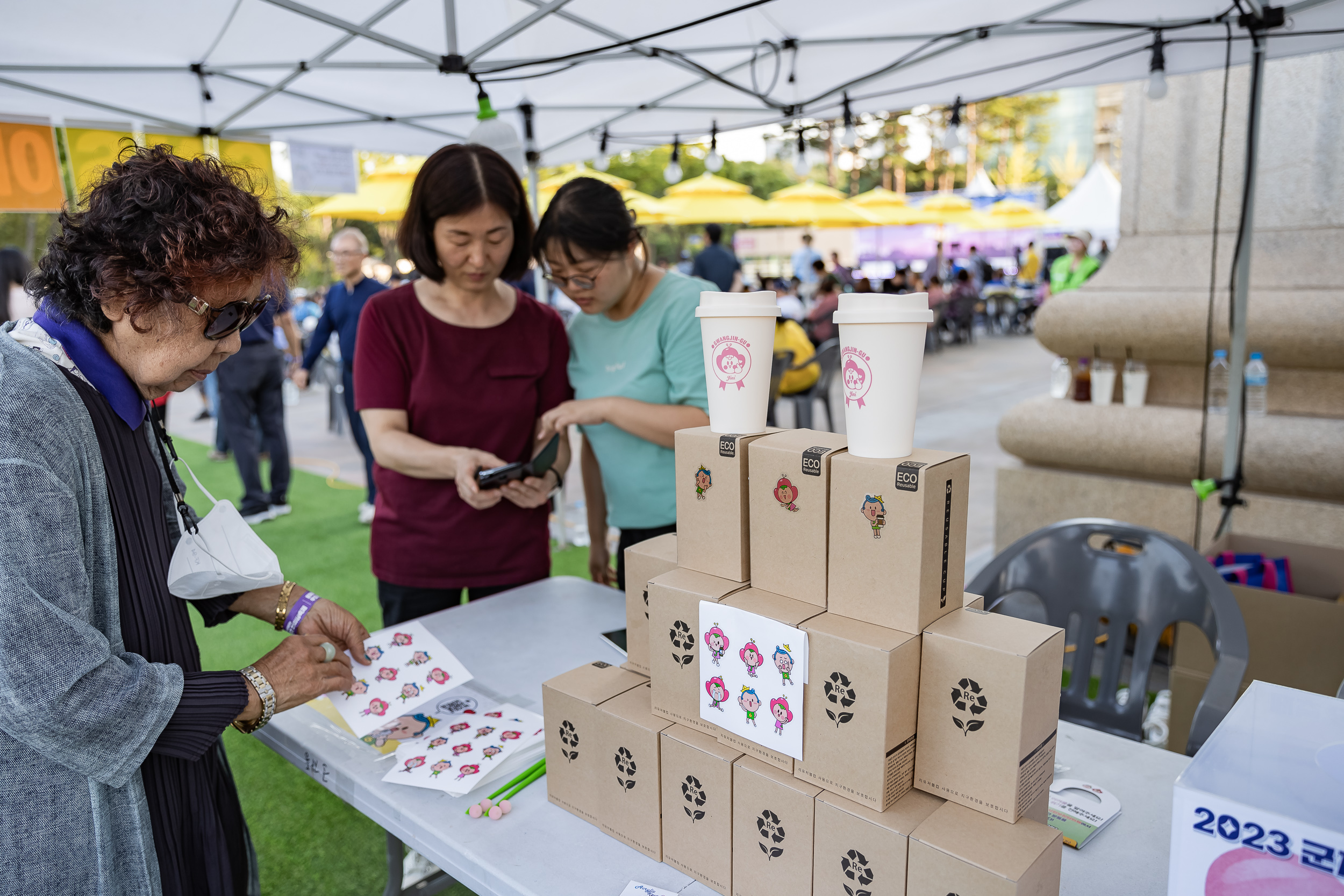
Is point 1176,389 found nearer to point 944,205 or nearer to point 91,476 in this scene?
point 91,476

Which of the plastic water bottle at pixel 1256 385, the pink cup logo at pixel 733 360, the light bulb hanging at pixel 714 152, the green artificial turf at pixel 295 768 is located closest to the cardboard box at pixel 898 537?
the pink cup logo at pixel 733 360

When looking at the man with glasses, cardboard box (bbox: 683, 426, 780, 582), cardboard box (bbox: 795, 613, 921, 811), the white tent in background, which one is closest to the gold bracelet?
cardboard box (bbox: 683, 426, 780, 582)

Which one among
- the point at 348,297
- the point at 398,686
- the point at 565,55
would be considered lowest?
the point at 398,686

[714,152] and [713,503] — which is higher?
[714,152]

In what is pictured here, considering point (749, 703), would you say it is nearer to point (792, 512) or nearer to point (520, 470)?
point (792, 512)

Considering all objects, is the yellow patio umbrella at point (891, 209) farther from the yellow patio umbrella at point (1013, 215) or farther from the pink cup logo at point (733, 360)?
the pink cup logo at point (733, 360)

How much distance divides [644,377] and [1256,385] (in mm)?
3073

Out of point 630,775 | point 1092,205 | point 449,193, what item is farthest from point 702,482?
point 1092,205

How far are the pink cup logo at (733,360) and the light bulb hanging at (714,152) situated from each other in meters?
4.07

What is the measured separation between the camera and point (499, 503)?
1986 mm

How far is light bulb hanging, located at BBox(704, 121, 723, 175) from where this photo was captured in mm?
4938

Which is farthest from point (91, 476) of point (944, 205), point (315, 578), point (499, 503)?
point (944, 205)

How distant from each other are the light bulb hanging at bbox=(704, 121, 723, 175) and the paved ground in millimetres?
2024

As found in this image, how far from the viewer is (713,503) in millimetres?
1137
